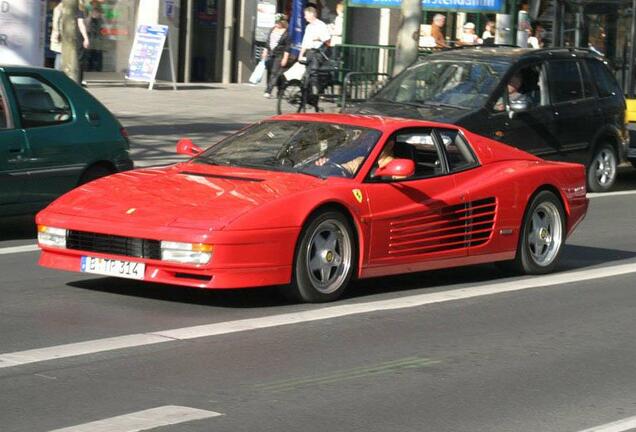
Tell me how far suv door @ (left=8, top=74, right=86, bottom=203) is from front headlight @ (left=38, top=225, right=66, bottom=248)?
114 inches

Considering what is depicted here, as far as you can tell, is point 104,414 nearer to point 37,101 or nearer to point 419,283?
point 419,283

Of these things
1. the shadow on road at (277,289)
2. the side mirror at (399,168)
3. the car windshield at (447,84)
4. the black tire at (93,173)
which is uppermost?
the car windshield at (447,84)

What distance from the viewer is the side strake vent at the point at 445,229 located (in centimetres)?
1023

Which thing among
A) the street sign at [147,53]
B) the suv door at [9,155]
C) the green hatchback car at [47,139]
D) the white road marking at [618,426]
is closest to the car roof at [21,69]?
the green hatchback car at [47,139]

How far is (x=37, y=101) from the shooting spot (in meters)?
13.0

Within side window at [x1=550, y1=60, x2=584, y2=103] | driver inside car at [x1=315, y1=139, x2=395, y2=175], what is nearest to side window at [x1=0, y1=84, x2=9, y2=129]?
driver inside car at [x1=315, y1=139, x2=395, y2=175]

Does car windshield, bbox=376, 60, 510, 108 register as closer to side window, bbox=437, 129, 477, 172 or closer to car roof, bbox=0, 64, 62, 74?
car roof, bbox=0, 64, 62, 74

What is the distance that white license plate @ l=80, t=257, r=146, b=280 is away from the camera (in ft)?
30.2

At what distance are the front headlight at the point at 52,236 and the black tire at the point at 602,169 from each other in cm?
1065

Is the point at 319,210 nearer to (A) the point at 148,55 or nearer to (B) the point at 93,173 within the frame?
(B) the point at 93,173

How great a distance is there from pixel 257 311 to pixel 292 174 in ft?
3.67

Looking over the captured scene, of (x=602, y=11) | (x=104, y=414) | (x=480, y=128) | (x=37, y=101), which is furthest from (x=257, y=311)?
(x=602, y=11)

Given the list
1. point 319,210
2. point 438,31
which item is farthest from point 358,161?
point 438,31

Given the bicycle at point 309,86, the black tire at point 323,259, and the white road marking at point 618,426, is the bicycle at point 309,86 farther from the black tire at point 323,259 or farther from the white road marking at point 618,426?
the white road marking at point 618,426
